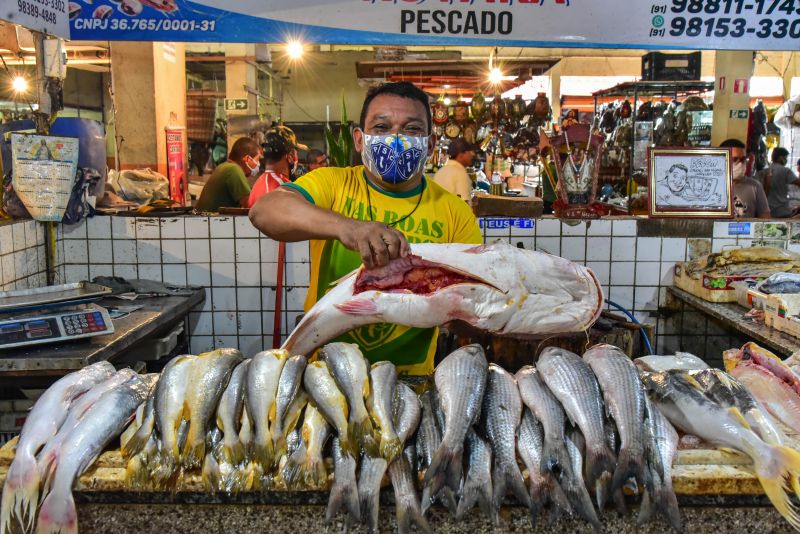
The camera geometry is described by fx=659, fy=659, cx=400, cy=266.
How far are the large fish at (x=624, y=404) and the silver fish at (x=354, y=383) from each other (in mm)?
592

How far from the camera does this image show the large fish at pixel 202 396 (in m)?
1.62

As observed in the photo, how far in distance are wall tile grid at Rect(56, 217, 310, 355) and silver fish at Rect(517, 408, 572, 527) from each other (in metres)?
3.10

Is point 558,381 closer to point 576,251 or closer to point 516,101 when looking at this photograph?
point 576,251

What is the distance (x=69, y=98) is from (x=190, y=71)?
3.15m

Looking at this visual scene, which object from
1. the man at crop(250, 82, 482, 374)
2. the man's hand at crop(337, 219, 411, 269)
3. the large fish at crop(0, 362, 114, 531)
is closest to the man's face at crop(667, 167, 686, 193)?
the man at crop(250, 82, 482, 374)

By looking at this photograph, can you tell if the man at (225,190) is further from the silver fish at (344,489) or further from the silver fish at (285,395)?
the silver fish at (344,489)

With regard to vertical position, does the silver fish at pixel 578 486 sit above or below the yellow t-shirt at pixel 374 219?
below

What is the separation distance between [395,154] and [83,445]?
1477 mm

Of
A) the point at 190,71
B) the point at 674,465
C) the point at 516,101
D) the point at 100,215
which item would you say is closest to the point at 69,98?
the point at 190,71

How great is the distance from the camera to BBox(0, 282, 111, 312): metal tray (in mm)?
2979

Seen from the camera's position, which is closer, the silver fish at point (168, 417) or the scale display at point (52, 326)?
the silver fish at point (168, 417)

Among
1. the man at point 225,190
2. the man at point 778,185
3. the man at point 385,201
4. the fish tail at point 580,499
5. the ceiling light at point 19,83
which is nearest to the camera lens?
the fish tail at point 580,499

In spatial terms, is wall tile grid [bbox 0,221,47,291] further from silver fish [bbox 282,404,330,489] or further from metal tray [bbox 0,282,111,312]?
silver fish [bbox 282,404,330,489]

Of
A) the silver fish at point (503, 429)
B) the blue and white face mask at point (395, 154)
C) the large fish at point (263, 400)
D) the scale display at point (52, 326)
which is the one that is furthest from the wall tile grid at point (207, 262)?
the silver fish at point (503, 429)
